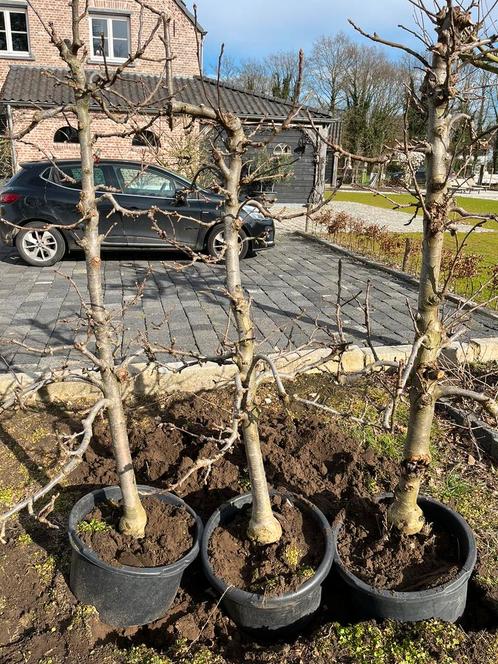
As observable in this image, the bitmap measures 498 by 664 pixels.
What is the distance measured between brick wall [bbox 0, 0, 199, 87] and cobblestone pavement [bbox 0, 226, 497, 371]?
529 inches

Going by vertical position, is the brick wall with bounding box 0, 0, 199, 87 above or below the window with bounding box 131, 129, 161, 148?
above

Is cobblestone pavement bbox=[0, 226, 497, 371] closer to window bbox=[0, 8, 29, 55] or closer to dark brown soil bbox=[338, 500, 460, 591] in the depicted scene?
dark brown soil bbox=[338, 500, 460, 591]

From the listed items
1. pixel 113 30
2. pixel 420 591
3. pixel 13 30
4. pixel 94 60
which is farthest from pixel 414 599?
pixel 13 30

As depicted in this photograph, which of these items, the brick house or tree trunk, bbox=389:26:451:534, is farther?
the brick house

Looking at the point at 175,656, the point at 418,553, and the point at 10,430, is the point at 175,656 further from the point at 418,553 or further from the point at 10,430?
the point at 10,430

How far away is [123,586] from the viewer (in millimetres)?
2459

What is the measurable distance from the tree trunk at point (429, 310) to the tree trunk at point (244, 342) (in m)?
0.66

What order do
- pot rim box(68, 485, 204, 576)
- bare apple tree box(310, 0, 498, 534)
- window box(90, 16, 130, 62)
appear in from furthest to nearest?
window box(90, 16, 130, 62)
pot rim box(68, 485, 204, 576)
bare apple tree box(310, 0, 498, 534)

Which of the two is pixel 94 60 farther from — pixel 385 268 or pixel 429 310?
pixel 429 310

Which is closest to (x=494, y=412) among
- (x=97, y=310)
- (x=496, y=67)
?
(x=97, y=310)

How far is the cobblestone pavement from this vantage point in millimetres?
5695

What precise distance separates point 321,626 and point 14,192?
8.53m

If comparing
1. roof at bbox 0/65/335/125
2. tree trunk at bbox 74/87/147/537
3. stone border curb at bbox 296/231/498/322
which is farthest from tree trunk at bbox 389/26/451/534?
roof at bbox 0/65/335/125

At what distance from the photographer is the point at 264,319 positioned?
645 centimetres
